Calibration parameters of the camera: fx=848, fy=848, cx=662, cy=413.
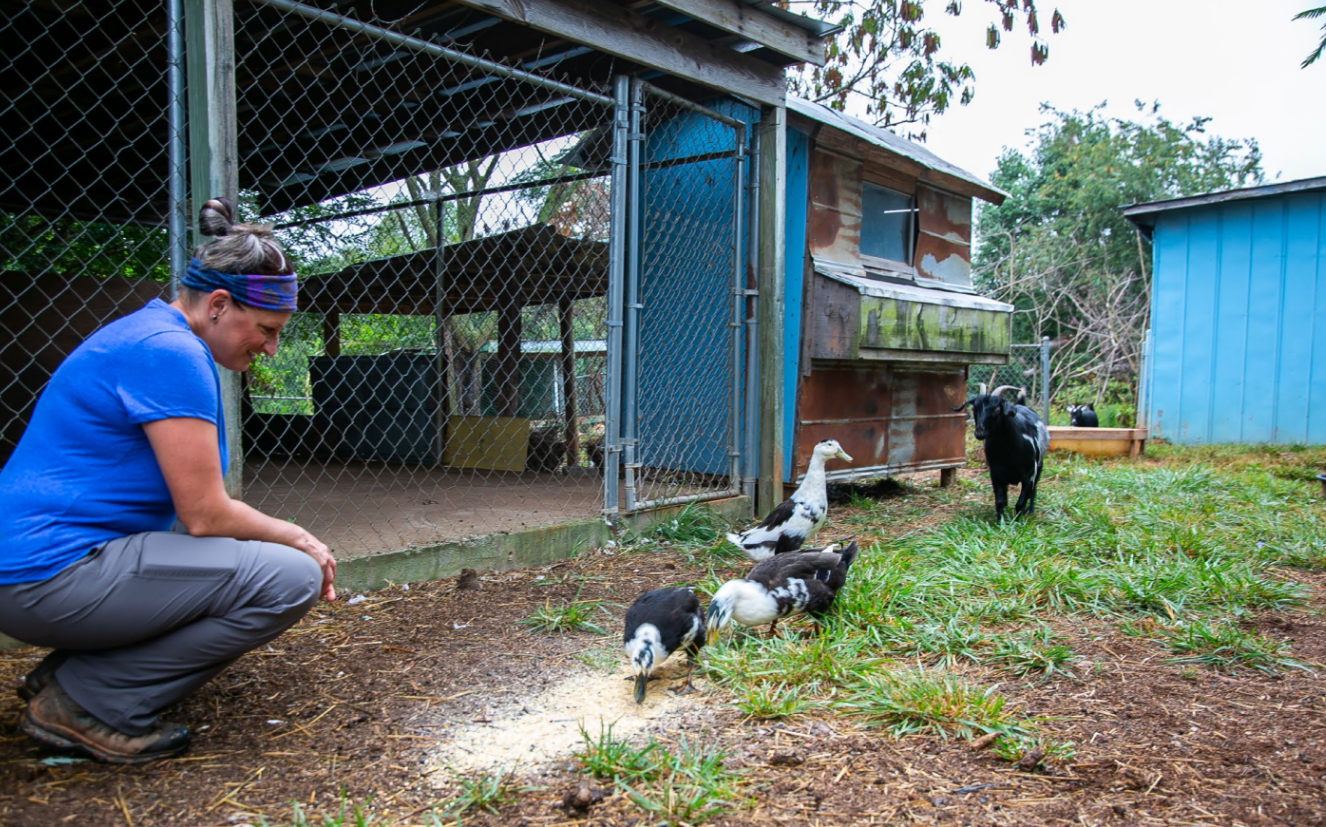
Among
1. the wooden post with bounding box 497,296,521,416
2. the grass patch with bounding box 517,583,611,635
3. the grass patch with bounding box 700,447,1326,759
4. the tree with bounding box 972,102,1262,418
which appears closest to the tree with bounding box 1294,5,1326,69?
the grass patch with bounding box 700,447,1326,759

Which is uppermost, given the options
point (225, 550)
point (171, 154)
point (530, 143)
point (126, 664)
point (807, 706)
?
point (530, 143)

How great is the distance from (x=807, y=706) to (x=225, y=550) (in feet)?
6.03

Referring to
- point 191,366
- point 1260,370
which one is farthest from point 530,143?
point 1260,370

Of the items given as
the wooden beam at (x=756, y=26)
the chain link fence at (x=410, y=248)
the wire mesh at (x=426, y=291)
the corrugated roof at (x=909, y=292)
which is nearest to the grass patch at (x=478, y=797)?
the chain link fence at (x=410, y=248)

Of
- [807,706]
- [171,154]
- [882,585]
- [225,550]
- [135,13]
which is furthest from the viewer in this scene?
[135,13]

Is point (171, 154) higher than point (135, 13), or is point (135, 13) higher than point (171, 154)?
point (135, 13)

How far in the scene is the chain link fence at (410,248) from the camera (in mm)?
4816

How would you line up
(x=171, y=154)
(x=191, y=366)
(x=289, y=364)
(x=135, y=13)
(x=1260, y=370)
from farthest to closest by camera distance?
(x=1260, y=370), (x=289, y=364), (x=135, y=13), (x=171, y=154), (x=191, y=366)

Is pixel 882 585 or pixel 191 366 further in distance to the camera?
pixel 882 585

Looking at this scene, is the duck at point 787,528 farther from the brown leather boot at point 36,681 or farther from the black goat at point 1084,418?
the black goat at point 1084,418

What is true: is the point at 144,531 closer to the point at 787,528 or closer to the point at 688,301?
the point at 787,528

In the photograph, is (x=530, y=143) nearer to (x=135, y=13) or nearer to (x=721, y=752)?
(x=135, y=13)

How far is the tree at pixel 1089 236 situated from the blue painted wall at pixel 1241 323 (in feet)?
15.1

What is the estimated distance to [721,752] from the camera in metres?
2.43
